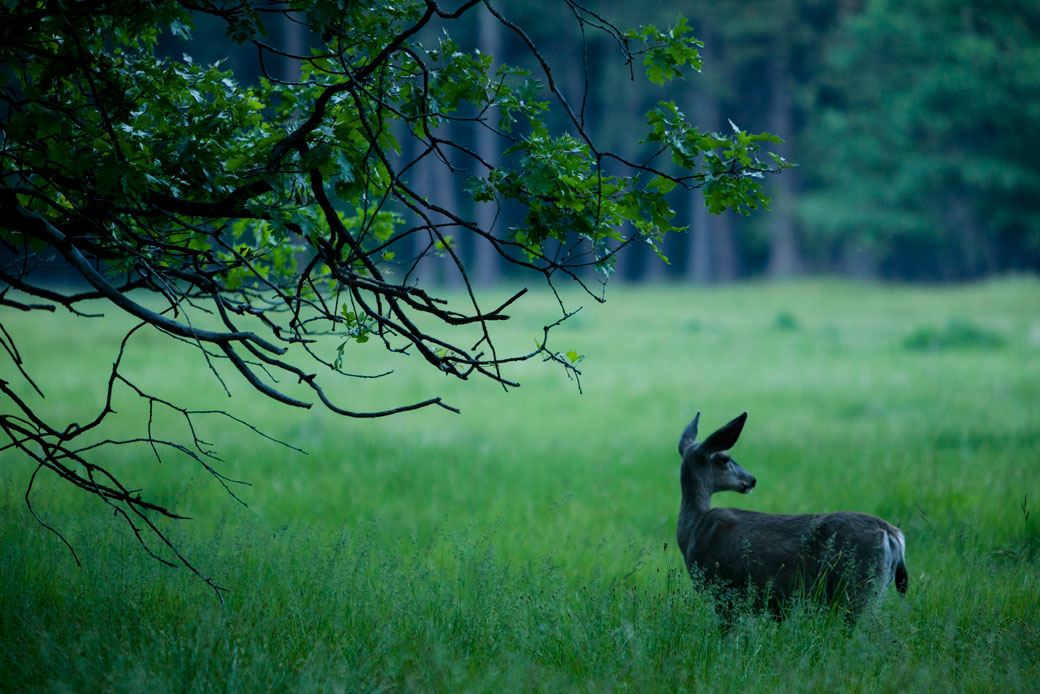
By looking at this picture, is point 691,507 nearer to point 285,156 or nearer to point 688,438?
point 688,438

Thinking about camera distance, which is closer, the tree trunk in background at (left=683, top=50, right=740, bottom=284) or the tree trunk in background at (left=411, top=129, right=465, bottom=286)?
the tree trunk in background at (left=411, top=129, right=465, bottom=286)

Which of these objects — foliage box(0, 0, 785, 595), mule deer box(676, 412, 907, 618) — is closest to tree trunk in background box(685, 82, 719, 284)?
mule deer box(676, 412, 907, 618)

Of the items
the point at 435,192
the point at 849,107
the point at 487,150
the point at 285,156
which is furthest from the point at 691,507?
the point at 849,107

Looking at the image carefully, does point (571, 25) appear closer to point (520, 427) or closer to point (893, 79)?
point (893, 79)

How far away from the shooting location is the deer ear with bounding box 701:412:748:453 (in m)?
4.49

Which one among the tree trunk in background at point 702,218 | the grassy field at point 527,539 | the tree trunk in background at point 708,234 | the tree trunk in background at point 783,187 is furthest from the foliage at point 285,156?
the tree trunk in background at point 708,234

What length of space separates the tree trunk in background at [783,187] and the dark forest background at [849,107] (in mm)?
100

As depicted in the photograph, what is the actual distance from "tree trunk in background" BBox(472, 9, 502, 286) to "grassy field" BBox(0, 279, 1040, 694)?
27.6 meters

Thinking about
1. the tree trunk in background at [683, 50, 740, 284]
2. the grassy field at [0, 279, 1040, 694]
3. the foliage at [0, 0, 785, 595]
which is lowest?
the grassy field at [0, 279, 1040, 694]

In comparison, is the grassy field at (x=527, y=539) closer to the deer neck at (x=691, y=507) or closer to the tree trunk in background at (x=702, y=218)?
the deer neck at (x=691, y=507)

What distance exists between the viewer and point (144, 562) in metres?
4.73

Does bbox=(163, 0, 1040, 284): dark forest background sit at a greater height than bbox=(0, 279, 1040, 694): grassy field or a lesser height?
greater

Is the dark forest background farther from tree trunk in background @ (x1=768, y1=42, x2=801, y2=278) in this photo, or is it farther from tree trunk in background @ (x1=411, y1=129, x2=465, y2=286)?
tree trunk in background @ (x1=411, y1=129, x2=465, y2=286)

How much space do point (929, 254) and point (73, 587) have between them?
54776 mm
